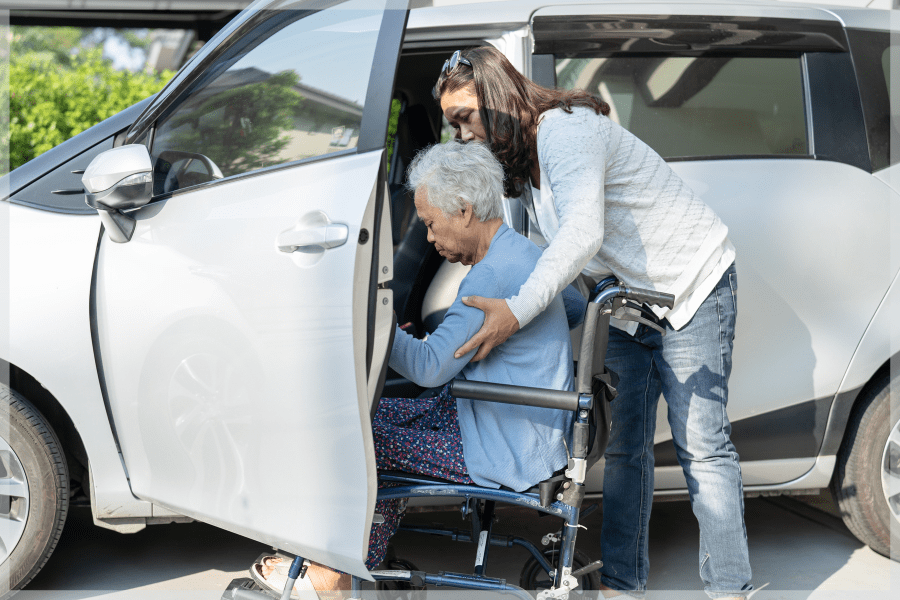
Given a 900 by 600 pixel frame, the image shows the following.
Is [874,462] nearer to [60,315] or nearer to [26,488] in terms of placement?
[60,315]

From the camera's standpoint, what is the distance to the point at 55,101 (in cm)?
504

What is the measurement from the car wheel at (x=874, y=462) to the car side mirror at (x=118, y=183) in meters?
2.31

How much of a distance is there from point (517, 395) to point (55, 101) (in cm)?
468

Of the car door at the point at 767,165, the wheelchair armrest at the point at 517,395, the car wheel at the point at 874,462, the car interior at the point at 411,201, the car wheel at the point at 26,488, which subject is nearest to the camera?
the wheelchair armrest at the point at 517,395

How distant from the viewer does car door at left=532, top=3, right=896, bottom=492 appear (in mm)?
2340

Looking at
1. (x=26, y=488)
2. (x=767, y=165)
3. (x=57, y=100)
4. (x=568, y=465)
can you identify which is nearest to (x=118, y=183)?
(x=26, y=488)

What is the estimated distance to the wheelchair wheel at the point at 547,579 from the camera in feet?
7.32

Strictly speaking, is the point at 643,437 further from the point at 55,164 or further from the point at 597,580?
the point at 55,164

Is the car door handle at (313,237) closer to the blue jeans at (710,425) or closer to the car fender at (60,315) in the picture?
the car fender at (60,315)

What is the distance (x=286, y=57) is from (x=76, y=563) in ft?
6.20

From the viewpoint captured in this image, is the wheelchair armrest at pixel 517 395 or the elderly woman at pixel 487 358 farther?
the elderly woman at pixel 487 358

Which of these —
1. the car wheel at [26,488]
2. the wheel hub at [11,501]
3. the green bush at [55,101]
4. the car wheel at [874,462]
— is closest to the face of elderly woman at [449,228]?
the car wheel at [26,488]

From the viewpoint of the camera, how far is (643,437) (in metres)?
2.22

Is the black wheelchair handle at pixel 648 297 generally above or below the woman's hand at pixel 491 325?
above
